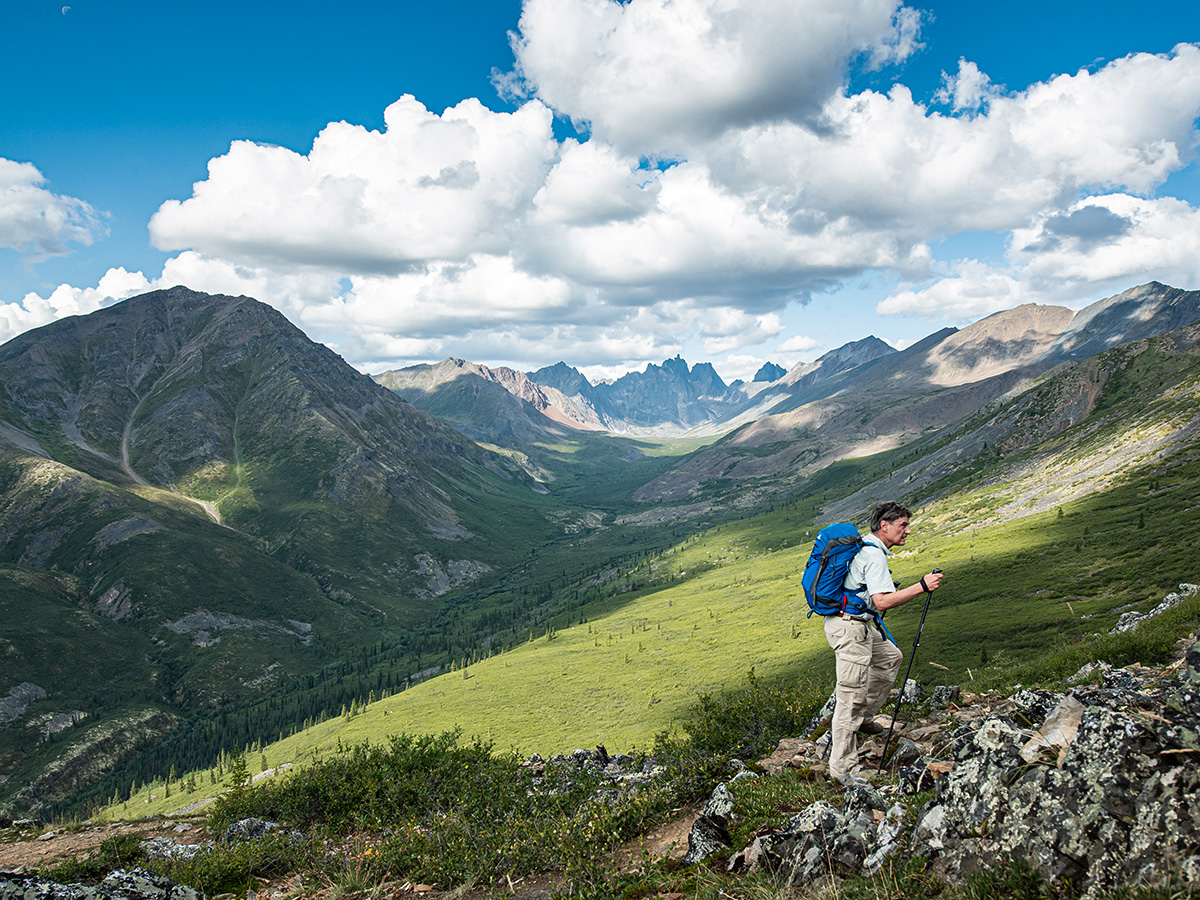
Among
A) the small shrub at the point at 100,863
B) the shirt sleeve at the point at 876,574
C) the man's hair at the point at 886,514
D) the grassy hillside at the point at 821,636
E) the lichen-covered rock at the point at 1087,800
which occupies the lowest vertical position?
the grassy hillside at the point at 821,636

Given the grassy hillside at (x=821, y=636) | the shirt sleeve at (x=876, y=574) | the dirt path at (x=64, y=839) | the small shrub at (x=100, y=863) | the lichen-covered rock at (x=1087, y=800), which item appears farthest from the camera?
the grassy hillside at (x=821, y=636)

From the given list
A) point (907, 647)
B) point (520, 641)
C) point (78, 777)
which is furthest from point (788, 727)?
point (78, 777)

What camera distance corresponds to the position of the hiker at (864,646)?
11.3m

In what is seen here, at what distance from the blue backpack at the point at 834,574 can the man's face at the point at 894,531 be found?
1.67ft

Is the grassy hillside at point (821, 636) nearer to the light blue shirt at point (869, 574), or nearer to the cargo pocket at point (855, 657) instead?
the cargo pocket at point (855, 657)

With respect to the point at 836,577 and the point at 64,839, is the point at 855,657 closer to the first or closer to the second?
the point at 836,577

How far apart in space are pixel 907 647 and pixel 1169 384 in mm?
98065

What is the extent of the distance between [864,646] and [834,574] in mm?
1720

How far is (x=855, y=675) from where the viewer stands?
1178 cm

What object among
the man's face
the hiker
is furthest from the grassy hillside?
the man's face

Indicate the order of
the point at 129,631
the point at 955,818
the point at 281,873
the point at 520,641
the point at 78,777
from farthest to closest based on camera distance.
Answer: the point at 129,631 < the point at 520,641 < the point at 78,777 < the point at 281,873 < the point at 955,818

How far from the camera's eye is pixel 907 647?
49.1 m

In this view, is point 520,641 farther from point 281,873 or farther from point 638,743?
point 281,873

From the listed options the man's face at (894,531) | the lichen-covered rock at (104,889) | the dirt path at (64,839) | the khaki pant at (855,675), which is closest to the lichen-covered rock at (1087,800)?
the khaki pant at (855,675)
